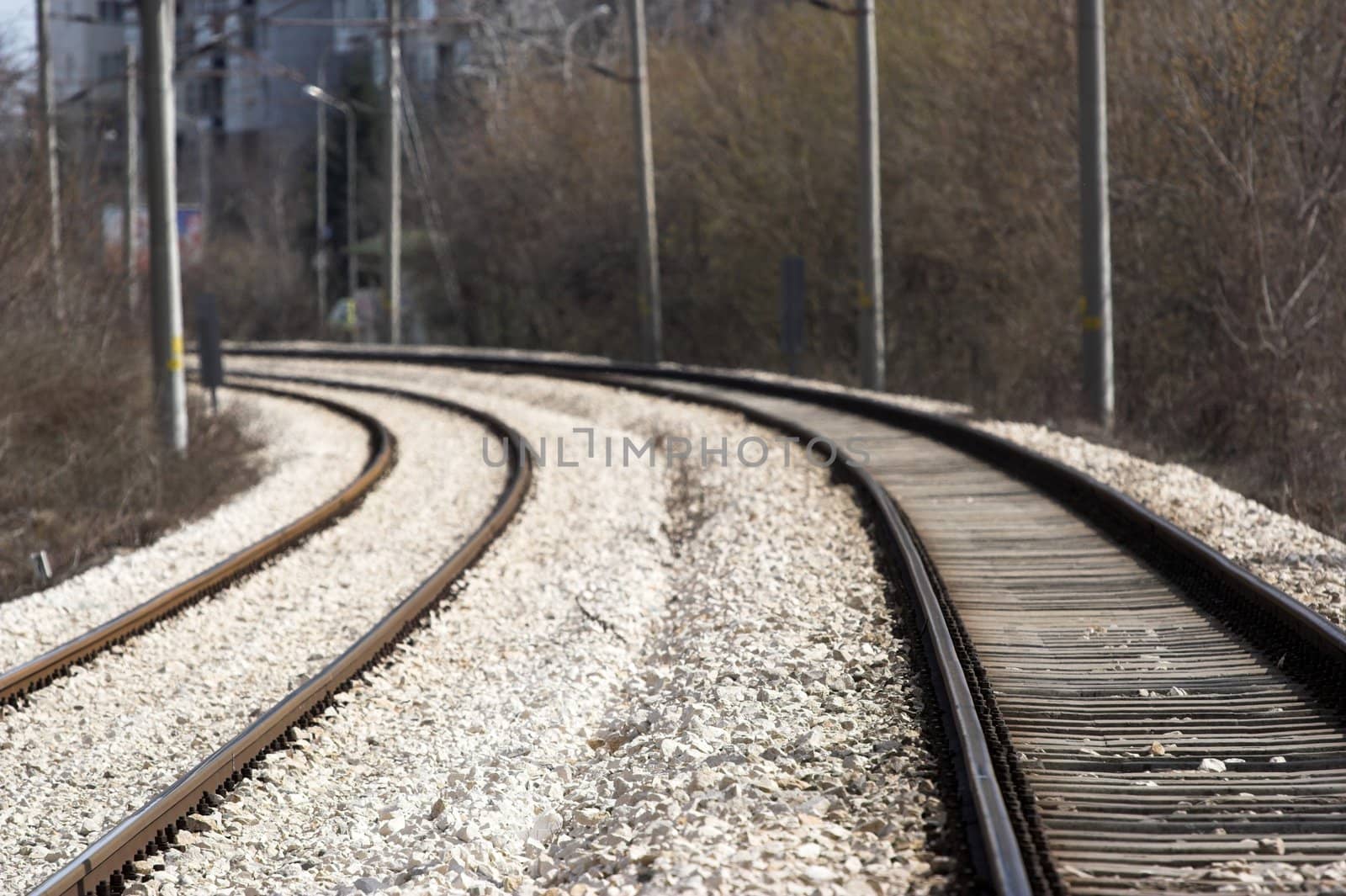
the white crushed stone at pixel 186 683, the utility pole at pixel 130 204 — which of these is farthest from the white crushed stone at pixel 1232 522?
the utility pole at pixel 130 204

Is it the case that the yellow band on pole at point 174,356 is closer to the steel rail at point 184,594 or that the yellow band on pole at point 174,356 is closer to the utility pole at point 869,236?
the steel rail at point 184,594

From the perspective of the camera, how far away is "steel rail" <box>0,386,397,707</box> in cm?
777

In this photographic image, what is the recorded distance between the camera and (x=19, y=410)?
1544 cm

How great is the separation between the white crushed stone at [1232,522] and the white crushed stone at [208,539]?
267 inches

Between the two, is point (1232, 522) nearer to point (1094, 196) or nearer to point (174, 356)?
point (1094, 196)

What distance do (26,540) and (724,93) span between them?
2395 centimetres

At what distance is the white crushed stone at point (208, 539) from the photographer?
944cm

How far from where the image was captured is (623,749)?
6551 millimetres

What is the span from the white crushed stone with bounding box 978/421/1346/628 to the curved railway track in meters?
0.51

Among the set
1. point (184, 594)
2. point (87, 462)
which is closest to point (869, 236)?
point (87, 462)

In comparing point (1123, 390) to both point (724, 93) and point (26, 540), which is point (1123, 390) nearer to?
point (26, 540)

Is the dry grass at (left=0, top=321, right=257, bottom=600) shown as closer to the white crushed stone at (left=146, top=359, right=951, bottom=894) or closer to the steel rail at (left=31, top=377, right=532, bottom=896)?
the steel rail at (left=31, top=377, right=532, bottom=896)

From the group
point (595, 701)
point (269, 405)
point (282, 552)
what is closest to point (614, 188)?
point (269, 405)

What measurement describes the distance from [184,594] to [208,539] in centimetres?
292
